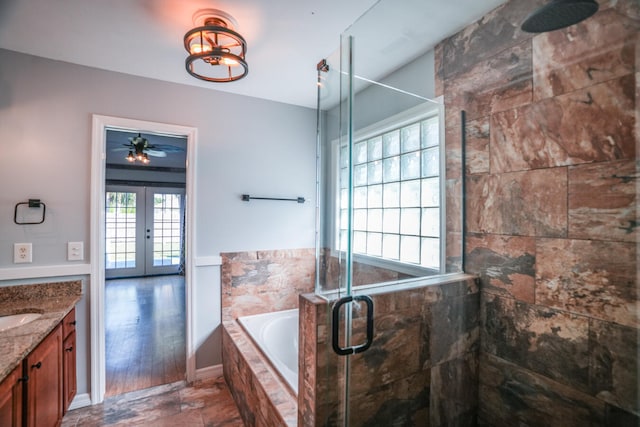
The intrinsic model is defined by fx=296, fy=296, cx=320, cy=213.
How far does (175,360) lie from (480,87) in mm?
3331

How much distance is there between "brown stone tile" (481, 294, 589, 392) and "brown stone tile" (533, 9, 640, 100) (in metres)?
1.02

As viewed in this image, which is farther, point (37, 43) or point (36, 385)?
point (37, 43)

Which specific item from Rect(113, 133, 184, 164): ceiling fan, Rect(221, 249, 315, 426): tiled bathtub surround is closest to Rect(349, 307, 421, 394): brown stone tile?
Rect(221, 249, 315, 426): tiled bathtub surround

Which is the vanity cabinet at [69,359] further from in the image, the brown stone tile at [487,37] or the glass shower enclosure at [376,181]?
the brown stone tile at [487,37]

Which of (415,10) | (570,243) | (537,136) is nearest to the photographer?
(570,243)

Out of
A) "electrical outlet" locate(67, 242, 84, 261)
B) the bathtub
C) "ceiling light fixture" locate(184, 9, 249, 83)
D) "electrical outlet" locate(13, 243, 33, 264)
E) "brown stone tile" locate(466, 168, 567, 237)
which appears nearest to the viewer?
"brown stone tile" locate(466, 168, 567, 237)

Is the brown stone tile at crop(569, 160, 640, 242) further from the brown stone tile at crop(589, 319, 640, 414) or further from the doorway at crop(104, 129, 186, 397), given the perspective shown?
the doorway at crop(104, 129, 186, 397)

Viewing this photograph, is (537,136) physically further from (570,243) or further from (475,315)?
(475,315)

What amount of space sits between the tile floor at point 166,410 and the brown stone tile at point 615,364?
6.57ft

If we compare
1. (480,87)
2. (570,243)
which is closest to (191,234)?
(480,87)

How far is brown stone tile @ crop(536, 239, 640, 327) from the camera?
3.74 feet

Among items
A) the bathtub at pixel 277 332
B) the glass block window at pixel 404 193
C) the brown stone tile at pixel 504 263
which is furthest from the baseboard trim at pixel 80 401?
the brown stone tile at pixel 504 263

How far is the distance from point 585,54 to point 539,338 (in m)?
1.28

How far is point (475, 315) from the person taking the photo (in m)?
1.67
